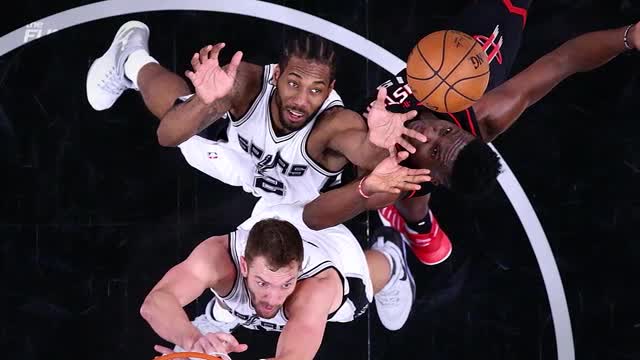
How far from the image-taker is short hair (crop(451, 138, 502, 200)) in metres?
3.85

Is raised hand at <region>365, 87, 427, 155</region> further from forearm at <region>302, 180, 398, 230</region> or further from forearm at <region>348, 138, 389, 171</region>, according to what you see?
forearm at <region>302, 180, 398, 230</region>

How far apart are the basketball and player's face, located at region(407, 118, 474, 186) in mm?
181

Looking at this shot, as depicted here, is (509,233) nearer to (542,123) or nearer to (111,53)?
(542,123)

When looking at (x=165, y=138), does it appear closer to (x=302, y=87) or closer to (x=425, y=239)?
(x=302, y=87)

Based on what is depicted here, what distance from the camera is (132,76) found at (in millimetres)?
4234

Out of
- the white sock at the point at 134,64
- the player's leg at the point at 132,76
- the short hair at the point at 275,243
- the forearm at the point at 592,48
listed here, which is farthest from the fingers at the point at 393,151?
the white sock at the point at 134,64

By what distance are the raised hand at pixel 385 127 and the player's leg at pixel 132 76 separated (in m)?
1.04

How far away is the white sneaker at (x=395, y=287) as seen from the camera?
4395mm

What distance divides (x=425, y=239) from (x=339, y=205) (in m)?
0.68

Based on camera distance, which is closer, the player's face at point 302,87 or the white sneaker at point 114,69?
the player's face at point 302,87

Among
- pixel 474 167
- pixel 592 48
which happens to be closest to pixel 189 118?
pixel 474 167

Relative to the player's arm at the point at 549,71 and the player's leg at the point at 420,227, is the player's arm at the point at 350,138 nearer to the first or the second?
the player's leg at the point at 420,227

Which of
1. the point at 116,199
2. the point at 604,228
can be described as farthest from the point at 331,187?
the point at 604,228

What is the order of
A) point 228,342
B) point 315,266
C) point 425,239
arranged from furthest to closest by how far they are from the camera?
point 425,239 → point 315,266 → point 228,342
